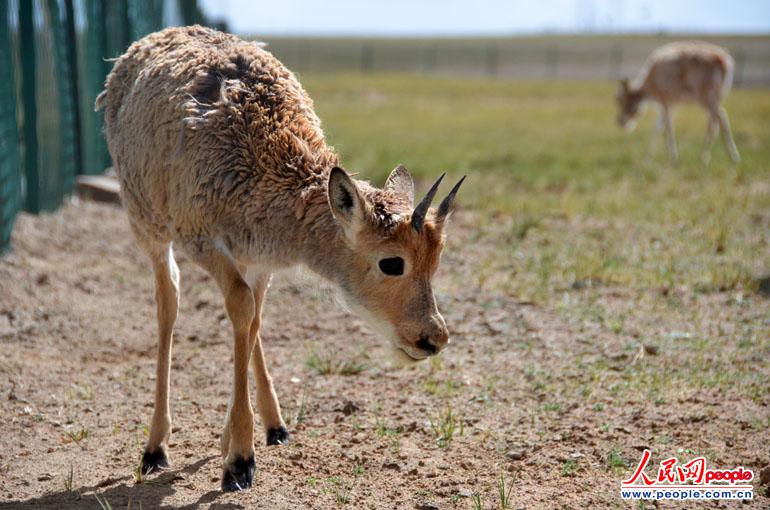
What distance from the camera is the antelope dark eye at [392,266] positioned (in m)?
5.01

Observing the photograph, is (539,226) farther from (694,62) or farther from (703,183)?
(694,62)

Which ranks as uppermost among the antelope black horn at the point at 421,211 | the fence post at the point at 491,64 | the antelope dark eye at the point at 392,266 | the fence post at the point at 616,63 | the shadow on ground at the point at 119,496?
the antelope black horn at the point at 421,211

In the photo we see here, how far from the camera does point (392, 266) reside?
5.03 meters

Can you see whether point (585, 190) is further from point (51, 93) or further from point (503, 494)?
point (503, 494)

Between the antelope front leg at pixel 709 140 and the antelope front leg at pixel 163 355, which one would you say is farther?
the antelope front leg at pixel 709 140

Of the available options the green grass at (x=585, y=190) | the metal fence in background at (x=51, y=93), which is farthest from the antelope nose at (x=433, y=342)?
the metal fence in background at (x=51, y=93)

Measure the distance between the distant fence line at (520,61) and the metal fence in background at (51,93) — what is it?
49.7 m

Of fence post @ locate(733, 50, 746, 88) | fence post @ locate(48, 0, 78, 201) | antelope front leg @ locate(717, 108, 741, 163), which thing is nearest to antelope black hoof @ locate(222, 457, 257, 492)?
fence post @ locate(48, 0, 78, 201)

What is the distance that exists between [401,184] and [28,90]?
6.39 m

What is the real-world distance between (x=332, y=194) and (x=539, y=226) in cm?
705

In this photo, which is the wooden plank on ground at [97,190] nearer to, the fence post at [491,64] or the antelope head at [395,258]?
the antelope head at [395,258]

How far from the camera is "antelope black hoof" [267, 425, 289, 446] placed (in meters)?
5.97

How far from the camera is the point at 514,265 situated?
995cm

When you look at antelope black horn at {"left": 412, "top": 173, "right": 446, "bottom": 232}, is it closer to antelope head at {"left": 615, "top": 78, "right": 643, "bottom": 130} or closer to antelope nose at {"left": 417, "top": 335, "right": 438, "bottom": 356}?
antelope nose at {"left": 417, "top": 335, "right": 438, "bottom": 356}
